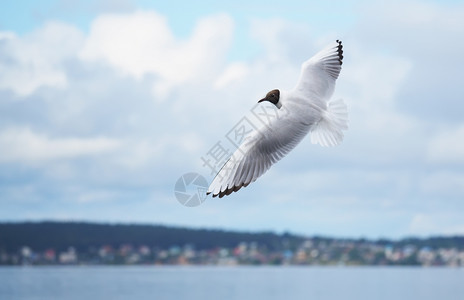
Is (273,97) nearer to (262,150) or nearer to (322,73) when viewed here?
(262,150)

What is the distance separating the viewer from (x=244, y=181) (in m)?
9.71

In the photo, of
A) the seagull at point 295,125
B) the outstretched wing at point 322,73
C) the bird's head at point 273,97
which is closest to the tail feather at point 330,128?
the seagull at point 295,125

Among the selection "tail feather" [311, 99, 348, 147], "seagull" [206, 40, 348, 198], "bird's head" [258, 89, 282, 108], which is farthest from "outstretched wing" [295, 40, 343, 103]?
"bird's head" [258, 89, 282, 108]

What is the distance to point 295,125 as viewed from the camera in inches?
388

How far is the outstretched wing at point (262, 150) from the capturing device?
9.79 m

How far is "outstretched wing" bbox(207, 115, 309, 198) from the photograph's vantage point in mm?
9789

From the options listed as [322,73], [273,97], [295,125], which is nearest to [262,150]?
[295,125]

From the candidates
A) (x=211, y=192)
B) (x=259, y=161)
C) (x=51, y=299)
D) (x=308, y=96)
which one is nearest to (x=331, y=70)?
(x=308, y=96)

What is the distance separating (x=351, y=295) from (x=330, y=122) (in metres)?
88.7

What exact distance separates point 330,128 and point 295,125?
1.79 ft

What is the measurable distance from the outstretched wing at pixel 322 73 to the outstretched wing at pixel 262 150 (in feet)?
1.77

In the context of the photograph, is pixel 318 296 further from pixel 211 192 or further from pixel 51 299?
pixel 211 192

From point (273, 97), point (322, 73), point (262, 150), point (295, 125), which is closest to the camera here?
point (273, 97)

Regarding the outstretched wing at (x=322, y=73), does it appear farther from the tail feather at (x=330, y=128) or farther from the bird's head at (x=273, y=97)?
the bird's head at (x=273, y=97)
